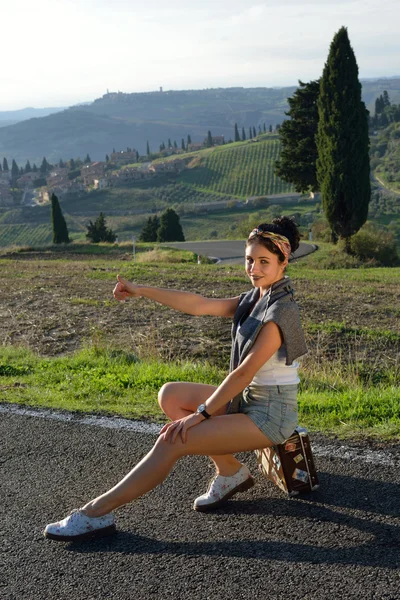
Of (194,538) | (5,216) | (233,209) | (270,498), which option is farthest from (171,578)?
(5,216)

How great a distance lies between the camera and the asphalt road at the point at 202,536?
122 inches

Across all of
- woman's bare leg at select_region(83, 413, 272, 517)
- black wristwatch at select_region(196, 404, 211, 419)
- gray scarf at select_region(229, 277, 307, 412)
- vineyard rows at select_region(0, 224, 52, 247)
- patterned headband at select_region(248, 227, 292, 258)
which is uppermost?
patterned headband at select_region(248, 227, 292, 258)

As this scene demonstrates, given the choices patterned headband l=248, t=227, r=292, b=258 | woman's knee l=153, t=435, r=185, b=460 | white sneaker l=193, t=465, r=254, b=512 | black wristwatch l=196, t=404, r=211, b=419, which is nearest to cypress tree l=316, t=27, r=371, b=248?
patterned headband l=248, t=227, r=292, b=258

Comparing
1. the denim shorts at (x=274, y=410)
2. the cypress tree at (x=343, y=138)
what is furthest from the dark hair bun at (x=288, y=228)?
the cypress tree at (x=343, y=138)

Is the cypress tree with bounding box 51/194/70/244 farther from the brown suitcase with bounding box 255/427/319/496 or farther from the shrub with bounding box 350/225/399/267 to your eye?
the brown suitcase with bounding box 255/427/319/496

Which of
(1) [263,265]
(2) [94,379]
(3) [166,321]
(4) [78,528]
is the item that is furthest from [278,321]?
(3) [166,321]

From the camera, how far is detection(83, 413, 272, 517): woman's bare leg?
12.0ft

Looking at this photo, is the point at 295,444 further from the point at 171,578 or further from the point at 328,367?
the point at 328,367

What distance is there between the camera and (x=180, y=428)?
370cm

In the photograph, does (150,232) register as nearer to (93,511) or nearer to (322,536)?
(93,511)

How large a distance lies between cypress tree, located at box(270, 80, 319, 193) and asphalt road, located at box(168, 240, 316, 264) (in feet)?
14.1

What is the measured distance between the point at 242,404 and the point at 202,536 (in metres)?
0.80

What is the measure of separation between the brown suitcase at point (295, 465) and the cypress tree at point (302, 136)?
3518 cm

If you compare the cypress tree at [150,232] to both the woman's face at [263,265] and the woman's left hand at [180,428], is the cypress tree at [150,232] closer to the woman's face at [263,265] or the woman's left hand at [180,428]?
the woman's face at [263,265]
